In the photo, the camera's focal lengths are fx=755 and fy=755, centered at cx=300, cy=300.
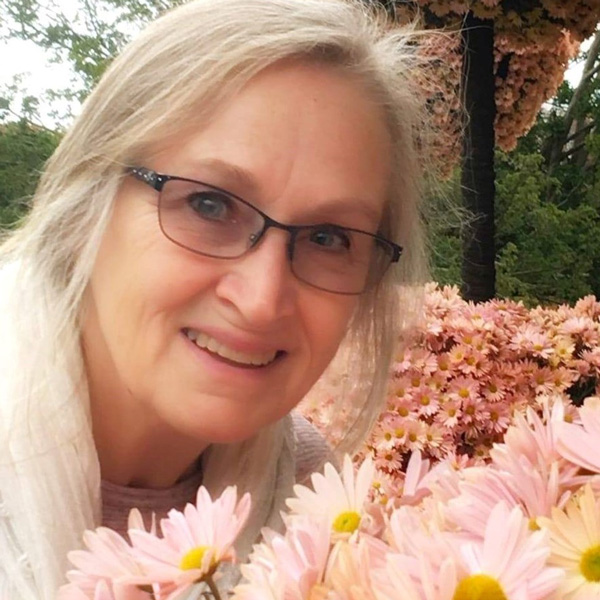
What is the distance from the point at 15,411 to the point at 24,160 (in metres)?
2.82

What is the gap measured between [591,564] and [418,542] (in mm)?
58

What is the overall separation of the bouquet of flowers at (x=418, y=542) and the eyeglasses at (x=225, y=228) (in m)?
0.38

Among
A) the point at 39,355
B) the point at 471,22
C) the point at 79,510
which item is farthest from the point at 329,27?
the point at 471,22

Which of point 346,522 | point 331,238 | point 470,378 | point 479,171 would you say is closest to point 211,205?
point 331,238

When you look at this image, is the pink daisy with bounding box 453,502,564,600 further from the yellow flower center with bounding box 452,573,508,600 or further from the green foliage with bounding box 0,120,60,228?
the green foliage with bounding box 0,120,60,228

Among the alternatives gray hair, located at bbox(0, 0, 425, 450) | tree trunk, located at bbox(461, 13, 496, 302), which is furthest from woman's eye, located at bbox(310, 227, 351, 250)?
tree trunk, located at bbox(461, 13, 496, 302)

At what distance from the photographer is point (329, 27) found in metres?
0.84

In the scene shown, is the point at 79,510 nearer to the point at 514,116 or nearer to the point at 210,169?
the point at 210,169

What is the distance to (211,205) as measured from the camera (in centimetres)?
74

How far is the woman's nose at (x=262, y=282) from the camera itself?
0.69 metres

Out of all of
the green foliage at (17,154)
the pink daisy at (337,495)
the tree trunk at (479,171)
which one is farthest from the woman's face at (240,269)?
the green foliage at (17,154)

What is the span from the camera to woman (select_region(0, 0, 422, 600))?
2.35ft

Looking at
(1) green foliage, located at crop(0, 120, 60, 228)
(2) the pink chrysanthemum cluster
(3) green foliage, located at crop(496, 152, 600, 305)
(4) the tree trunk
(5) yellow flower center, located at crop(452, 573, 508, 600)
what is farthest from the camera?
(3) green foliage, located at crop(496, 152, 600, 305)

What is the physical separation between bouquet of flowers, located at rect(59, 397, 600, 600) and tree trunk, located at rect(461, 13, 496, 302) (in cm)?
194
